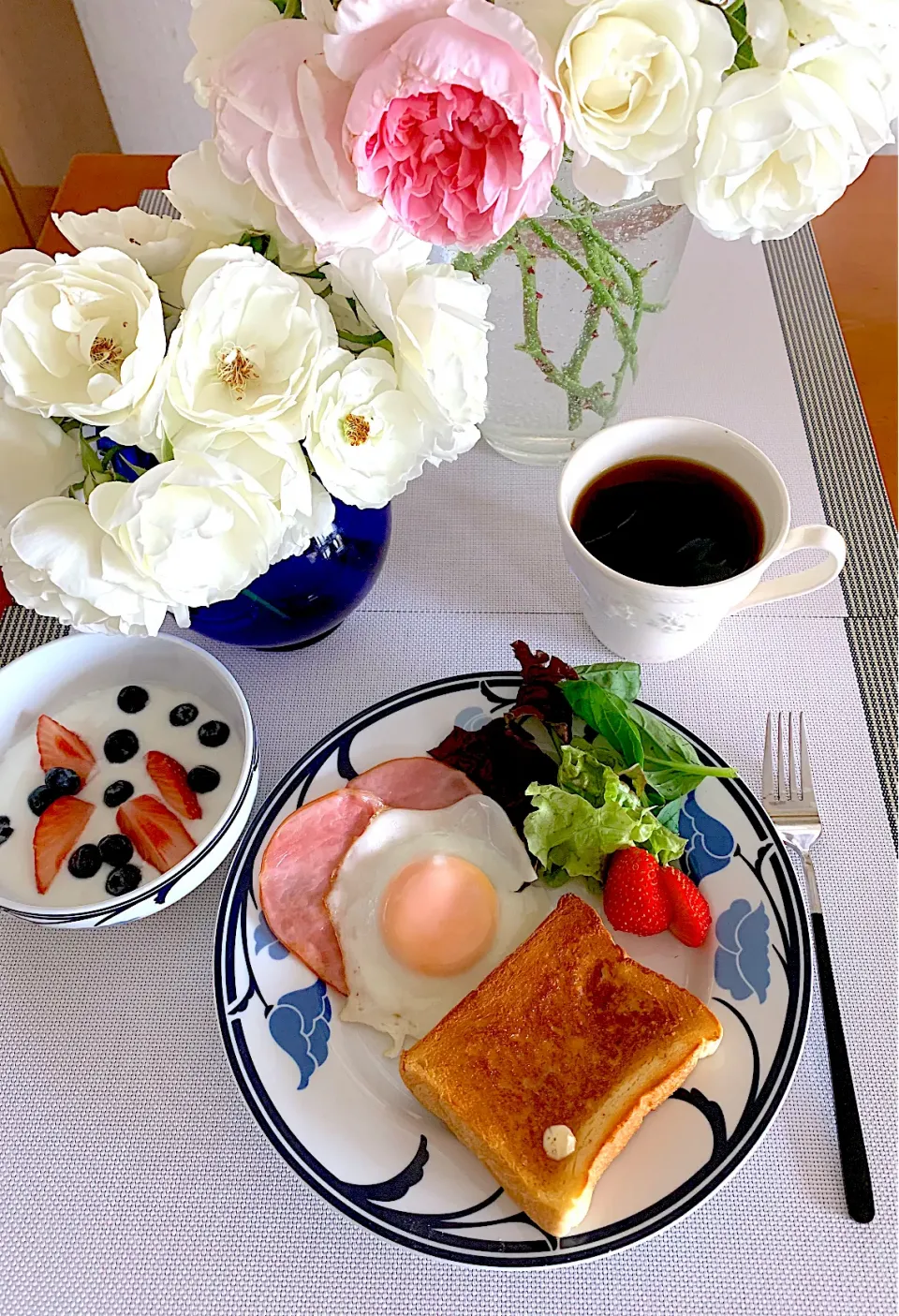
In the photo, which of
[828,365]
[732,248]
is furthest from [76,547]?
[732,248]

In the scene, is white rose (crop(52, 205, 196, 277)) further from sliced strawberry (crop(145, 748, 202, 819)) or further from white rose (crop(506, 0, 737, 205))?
sliced strawberry (crop(145, 748, 202, 819))

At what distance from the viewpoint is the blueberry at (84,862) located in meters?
0.92

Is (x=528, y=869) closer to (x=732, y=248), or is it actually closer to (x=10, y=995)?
(x=10, y=995)

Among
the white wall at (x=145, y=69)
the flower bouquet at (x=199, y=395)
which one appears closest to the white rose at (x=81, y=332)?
the flower bouquet at (x=199, y=395)

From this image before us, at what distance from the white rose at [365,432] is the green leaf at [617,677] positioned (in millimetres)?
303

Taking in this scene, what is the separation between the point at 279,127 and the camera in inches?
24.6

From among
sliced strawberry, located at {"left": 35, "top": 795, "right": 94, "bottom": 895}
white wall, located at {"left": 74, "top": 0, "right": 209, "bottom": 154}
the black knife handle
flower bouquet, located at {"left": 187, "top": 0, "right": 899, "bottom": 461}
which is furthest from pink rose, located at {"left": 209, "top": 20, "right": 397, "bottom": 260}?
white wall, located at {"left": 74, "top": 0, "right": 209, "bottom": 154}

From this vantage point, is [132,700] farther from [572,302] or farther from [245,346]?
[572,302]

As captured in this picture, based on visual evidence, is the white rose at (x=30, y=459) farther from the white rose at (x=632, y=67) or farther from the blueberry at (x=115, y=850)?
the white rose at (x=632, y=67)

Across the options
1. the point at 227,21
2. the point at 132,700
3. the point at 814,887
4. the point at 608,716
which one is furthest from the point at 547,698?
the point at 227,21

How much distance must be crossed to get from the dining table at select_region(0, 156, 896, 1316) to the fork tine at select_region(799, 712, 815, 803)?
0.08 feet

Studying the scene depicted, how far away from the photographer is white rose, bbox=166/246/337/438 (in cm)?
69

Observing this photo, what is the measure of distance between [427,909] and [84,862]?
1.07 ft

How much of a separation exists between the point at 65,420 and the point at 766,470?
2.19ft
